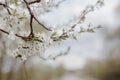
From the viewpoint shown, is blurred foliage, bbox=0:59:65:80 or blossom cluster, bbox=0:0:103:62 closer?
blossom cluster, bbox=0:0:103:62

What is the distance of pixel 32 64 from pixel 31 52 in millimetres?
12262

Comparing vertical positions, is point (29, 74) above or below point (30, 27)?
above

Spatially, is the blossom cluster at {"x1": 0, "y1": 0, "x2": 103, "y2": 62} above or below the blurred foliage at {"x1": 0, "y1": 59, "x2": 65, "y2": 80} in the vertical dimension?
below

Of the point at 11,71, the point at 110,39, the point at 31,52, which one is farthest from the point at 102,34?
the point at 31,52

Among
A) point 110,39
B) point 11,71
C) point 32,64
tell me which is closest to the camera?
point 11,71

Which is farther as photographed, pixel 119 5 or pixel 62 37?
pixel 119 5

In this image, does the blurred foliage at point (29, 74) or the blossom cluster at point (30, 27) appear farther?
the blurred foliage at point (29, 74)

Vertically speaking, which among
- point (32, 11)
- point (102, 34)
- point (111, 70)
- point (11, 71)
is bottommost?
point (32, 11)

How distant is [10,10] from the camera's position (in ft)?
8.98

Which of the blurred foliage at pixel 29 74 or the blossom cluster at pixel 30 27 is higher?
the blurred foliage at pixel 29 74

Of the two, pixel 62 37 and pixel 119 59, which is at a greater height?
pixel 119 59

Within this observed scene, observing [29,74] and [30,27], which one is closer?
[30,27]

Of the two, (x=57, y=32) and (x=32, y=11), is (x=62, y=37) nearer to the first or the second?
(x=57, y=32)

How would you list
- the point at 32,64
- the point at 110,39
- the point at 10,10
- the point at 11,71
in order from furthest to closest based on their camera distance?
the point at 110,39 → the point at 32,64 → the point at 11,71 → the point at 10,10
